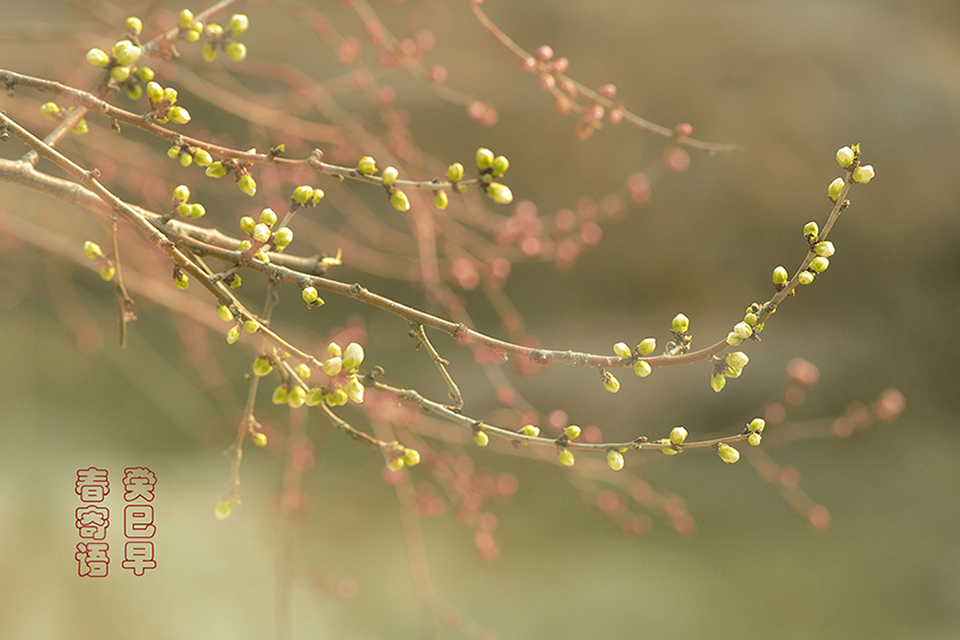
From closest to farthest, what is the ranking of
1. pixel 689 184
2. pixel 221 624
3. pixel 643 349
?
pixel 643 349 < pixel 221 624 < pixel 689 184

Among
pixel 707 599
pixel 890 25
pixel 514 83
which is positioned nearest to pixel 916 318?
pixel 890 25

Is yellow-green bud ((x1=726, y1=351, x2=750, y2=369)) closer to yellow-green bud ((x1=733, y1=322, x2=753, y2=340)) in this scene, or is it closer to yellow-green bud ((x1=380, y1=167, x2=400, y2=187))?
yellow-green bud ((x1=733, y1=322, x2=753, y2=340))

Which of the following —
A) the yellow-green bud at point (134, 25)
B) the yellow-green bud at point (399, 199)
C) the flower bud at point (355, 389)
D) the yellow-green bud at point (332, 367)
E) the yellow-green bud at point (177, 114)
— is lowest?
the flower bud at point (355, 389)

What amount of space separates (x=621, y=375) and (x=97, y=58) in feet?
3.86

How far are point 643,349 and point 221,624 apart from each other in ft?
3.46

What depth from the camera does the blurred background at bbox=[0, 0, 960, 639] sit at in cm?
113

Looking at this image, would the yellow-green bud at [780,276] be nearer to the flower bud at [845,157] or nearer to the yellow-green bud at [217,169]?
the flower bud at [845,157]

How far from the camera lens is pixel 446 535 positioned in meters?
1.23

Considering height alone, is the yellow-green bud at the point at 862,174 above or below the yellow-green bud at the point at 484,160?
below

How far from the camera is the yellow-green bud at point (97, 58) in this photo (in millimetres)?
337

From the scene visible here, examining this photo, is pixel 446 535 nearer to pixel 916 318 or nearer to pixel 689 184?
pixel 689 184

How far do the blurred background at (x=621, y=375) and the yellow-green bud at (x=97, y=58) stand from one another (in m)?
0.88

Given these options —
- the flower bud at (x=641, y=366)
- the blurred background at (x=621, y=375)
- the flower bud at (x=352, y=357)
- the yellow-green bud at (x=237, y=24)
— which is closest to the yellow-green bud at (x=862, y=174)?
the flower bud at (x=641, y=366)

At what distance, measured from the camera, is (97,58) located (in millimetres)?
341
